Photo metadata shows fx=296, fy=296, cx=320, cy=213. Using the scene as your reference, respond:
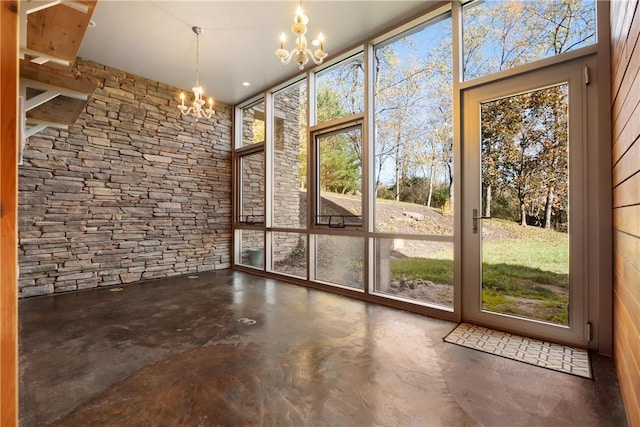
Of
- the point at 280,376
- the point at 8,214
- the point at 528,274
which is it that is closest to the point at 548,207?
the point at 528,274

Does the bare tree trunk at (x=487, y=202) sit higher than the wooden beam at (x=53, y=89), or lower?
lower

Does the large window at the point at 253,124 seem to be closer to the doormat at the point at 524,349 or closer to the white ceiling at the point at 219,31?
the white ceiling at the point at 219,31

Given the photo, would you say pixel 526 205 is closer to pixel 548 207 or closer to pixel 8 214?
pixel 548 207

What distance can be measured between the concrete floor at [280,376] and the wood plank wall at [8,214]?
4.04 ft

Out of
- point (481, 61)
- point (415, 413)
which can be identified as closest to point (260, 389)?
point (415, 413)

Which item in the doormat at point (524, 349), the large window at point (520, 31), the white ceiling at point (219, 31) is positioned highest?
the white ceiling at point (219, 31)

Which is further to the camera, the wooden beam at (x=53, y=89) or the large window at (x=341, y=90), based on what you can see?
the large window at (x=341, y=90)

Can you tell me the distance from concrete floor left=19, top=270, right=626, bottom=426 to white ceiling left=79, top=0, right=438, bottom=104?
3383mm

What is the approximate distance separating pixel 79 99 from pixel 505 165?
3684mm

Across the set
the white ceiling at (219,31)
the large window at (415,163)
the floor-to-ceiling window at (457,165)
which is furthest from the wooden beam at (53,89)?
the large window at (415,163)

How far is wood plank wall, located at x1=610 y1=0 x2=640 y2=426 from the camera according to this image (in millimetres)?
1436

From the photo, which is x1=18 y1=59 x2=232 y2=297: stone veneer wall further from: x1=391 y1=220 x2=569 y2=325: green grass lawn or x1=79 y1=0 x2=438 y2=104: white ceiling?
x1=391 y1=220 x2=569 y2=325: green grass lawn

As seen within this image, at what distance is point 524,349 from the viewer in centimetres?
240

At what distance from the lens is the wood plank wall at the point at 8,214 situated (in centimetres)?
61
